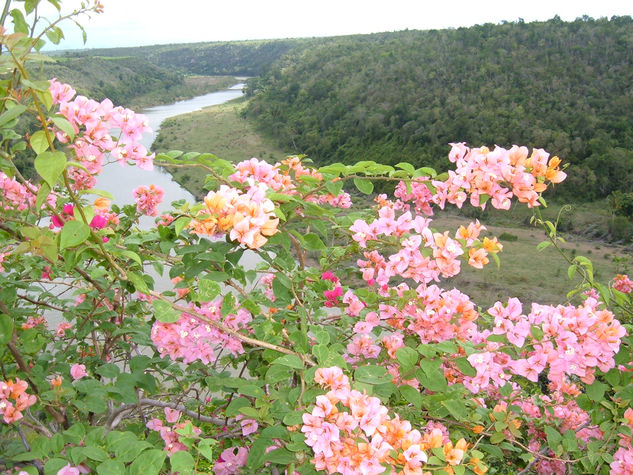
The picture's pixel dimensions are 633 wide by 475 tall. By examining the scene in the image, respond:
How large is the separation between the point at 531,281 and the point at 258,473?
430 inches

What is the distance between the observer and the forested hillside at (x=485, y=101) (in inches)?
797

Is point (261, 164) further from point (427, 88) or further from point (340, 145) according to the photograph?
point (427, 88)

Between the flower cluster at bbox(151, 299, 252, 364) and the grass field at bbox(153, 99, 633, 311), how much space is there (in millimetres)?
3213

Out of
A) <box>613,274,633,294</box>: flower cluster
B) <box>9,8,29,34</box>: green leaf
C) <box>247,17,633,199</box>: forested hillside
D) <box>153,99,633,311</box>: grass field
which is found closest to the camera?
<box>9,8,29,34</box>: green leaf

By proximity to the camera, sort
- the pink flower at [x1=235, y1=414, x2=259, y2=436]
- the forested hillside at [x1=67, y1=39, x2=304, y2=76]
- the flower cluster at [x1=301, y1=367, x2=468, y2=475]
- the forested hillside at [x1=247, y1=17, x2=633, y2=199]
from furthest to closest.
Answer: the forested hillside at [x1=67, y1=39, x2=304, y2=76] → the forested hillside at [x1=247, y1=17, x2=633, y2=199] → the pink flower at [x1=235, y1=414, x2=259, y2=436] → the flower cluster at [x1=301, y1=367, x2=468, y2=475]

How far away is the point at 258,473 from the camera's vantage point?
1.56 metres

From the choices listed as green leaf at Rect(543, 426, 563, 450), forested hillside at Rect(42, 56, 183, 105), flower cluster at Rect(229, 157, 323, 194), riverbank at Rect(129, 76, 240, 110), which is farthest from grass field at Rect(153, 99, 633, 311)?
riverbank at Rect(129, 76, 240, 110)

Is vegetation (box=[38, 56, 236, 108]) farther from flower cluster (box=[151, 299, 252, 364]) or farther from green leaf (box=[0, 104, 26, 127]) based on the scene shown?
green leaf (box=[0, 104, 26, 127])

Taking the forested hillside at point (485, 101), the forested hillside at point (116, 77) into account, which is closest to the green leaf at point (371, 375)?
the forested hillside at point (485, 101)

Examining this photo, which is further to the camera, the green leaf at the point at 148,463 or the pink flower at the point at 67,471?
the pink flower at the point at 67,471

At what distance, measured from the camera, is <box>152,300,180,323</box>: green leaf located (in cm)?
97

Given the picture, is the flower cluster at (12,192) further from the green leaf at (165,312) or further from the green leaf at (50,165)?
the green leaf at (50,165)

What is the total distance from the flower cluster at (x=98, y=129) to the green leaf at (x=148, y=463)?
0.71 meters

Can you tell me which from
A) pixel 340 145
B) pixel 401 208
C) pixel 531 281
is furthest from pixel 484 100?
pixel 401 208
